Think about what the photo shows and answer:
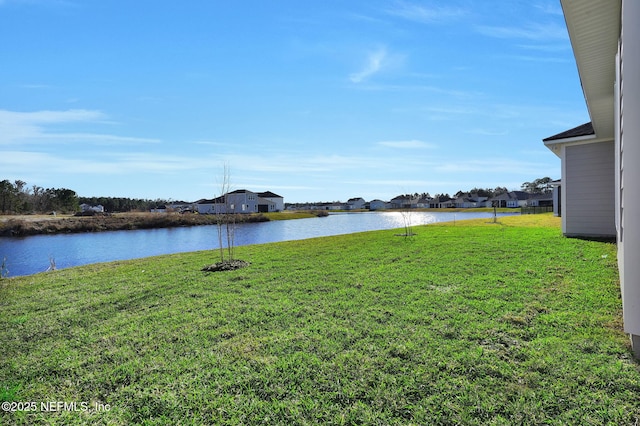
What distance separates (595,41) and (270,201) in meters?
61.4

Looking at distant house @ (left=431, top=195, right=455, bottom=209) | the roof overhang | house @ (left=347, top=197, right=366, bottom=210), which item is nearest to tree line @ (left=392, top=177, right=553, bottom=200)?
distant house @ (left=431, top=195, right=455, bottom=209)

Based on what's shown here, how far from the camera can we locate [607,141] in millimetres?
9102

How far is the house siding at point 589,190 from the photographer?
9.03 meters

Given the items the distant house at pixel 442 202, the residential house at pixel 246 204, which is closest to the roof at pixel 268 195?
the residential house at pixel 246 204

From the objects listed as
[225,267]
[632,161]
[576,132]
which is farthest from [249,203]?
[632,161]

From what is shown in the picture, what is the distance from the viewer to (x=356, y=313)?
4234mm

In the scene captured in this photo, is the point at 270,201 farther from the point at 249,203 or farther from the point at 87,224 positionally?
the point at 87,224

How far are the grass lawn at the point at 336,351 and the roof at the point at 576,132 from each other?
4518mm

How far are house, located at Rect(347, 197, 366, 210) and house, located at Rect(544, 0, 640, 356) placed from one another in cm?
9806

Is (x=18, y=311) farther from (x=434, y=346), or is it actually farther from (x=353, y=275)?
(x=434, y=346)

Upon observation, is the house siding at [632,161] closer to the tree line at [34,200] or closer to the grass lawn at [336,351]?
the grass lawn at [336,351]

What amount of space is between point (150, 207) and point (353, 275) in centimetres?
7972

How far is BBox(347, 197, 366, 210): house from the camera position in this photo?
10812 centimetres

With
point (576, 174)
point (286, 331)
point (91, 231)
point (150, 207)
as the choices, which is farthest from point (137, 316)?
point (150, 207)
